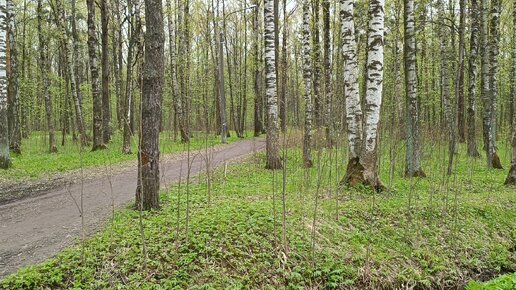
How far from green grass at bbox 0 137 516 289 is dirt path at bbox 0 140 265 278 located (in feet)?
1.68

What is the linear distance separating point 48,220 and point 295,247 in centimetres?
429

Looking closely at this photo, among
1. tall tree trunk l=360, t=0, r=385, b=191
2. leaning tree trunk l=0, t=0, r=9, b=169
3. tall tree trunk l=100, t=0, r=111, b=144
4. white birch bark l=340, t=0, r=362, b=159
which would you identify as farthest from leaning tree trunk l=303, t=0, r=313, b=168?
leaning tree trunk l=0, t=0, r=9, b=169

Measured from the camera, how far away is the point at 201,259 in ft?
15.0

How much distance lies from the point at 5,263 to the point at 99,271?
4.41 feet

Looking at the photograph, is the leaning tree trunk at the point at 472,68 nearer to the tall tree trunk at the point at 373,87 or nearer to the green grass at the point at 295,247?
the green grass at the point at 295,247

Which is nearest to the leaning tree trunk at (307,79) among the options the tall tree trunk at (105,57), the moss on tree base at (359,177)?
the moss on tree base at (359,177)

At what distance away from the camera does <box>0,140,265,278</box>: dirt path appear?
4805mm

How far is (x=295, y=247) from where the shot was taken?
203 inches

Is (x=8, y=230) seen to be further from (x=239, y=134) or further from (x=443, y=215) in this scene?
(x=239, y=134)

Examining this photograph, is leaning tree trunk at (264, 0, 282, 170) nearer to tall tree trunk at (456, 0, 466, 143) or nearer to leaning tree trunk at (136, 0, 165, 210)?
tall tree trunk at (456, 0, 466, 143)

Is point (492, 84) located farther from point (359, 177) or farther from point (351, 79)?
Result: point (359, 177)

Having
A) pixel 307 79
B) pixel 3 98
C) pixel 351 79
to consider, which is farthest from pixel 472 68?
pixel 3 98

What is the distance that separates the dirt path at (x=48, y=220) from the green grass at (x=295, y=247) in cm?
51

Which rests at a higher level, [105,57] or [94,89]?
[105,57]
